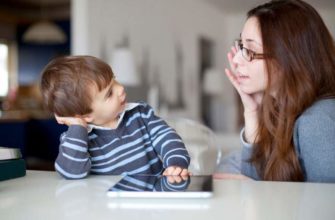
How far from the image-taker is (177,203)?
640 millimetres

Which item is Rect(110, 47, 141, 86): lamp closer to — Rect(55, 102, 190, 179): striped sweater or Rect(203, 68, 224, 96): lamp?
Rect(55, 102, 190, 179): striped sweater

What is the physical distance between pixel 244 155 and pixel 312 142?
11.3 inches

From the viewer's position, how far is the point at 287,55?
1101 mm

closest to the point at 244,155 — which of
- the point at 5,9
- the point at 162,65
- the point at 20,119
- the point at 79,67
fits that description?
the point at 79,67

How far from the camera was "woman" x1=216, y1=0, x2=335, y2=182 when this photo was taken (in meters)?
1.00

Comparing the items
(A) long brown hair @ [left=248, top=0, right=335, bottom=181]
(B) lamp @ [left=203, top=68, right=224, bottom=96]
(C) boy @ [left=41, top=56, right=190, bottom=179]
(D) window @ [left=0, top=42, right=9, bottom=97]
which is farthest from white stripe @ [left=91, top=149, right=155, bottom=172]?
(D) window @ [left=0, top=42, right=9, bottom=97]

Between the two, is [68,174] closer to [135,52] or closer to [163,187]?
[163,187]

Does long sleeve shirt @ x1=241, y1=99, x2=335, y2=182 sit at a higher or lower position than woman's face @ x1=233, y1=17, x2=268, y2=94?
lower

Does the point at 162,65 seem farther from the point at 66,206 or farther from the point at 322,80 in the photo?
the point at 66,206

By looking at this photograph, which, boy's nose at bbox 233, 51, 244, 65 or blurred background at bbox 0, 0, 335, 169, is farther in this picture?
blurred background at bbox 0, 0, 335, 169

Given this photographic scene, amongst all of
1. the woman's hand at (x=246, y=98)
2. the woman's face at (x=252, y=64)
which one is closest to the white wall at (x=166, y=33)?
the woman's hand at (x=246, y=98)

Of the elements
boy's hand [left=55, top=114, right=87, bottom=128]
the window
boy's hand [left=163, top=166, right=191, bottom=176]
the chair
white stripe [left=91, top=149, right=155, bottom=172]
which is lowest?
the window

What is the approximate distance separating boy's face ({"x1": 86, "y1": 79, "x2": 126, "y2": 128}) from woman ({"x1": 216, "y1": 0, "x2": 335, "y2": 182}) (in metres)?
0.40

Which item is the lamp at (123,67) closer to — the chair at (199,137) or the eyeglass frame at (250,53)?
the chair at (199,137)
